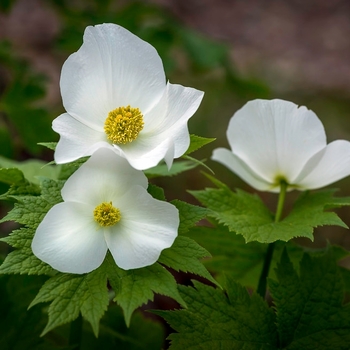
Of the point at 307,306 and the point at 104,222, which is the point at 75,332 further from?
the point at 307,306

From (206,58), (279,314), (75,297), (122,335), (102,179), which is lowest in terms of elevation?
(206,58)

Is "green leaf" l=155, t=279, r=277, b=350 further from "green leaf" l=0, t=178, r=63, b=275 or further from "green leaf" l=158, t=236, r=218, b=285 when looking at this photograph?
"green leaf" l=0, t=178, r=63, b=275

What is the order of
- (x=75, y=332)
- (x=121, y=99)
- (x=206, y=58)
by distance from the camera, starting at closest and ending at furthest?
(x=121, y=99) → (x=75, y=332) → (x=206, y=58)

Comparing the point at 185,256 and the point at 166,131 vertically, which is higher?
the point at 166,131

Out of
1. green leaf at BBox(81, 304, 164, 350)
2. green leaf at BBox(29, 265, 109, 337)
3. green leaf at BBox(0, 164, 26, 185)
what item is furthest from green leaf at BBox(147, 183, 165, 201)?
green leaf at BBox(81, 304, 164, 350)

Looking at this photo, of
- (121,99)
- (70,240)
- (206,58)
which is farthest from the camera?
(206,58)

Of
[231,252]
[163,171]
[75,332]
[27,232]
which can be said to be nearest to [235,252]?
[231,252]
